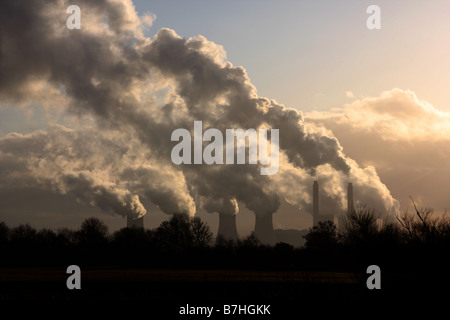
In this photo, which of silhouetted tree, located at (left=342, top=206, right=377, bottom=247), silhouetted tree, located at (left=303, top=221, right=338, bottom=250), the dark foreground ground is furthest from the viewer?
silhouetted tree, located at (left=303, top=221, right=338, bottom=250)

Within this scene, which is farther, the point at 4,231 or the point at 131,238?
the point at 4,231

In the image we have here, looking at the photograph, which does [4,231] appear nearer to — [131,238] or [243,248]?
[131,238]

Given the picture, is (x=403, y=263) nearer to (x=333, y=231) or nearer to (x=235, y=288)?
(x=235, y=288)

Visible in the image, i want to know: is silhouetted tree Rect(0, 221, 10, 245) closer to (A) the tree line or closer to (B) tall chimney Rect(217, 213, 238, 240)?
(A) the tree line

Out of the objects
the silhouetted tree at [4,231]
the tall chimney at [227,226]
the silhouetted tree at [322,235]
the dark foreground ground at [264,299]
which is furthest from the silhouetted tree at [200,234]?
the tall chimney at [227,226]

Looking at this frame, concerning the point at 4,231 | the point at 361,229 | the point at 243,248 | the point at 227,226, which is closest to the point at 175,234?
the point at 243,248

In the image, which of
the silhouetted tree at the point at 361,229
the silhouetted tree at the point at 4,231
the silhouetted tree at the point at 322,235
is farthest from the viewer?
the silhouetted tree at the point at 4,231

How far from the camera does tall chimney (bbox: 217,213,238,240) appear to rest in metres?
190

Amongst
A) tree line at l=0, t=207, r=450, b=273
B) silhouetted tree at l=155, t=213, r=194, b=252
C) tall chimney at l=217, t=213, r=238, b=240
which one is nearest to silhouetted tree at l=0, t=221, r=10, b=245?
tree line at l=0, t=207, r=450, b=273

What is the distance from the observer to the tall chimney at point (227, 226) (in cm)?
18962

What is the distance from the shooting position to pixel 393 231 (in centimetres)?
3281

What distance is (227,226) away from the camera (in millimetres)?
192375

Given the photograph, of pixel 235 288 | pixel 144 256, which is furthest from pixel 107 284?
A: pixel 144 256

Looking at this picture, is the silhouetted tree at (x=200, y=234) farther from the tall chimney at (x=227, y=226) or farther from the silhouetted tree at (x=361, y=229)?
the tall chimney at (x=227, y=226)
